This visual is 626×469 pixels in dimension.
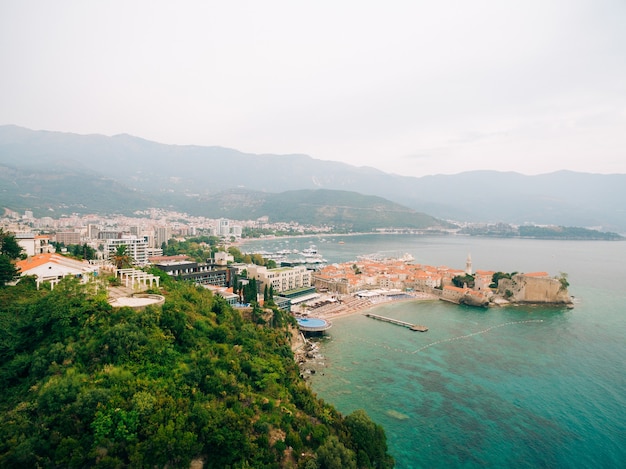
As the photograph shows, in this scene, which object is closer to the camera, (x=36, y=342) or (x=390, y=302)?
(x=36, y=342)

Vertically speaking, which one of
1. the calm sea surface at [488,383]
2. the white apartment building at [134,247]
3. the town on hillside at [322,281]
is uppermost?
the white apartment building at [134,247]

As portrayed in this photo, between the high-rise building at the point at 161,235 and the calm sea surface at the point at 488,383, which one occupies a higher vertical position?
the high-rise building at the point at 161,235

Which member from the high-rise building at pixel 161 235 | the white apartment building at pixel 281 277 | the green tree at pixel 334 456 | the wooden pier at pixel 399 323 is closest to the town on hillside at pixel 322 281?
the white apartment building at pixel 281 277

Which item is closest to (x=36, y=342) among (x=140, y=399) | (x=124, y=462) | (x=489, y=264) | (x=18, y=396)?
(x=18, y=396)

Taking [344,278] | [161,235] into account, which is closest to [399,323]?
[344,278]

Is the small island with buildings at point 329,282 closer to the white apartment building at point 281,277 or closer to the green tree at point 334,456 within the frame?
the white apartment building at point 281,277

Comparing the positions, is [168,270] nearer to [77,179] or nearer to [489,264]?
[489,264]
